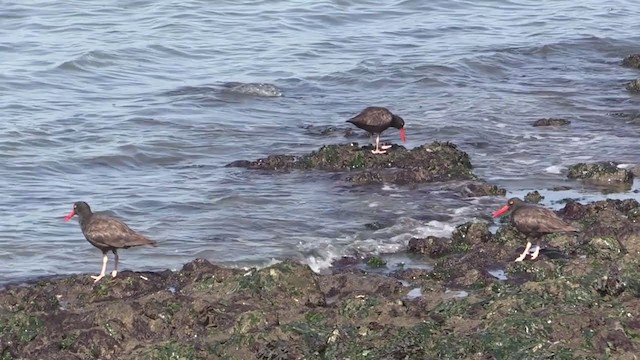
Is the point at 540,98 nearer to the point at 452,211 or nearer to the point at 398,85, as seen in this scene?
the point at 398,85

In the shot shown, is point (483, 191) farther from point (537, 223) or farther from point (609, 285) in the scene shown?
point (609, 285)

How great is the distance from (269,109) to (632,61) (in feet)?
24.6

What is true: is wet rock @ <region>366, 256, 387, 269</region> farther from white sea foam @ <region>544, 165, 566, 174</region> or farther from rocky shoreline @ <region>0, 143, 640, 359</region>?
white sea foam @ <region>544, 165, 566, 174</region>

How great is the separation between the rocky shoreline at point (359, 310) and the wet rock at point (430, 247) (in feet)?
1.18

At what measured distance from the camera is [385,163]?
604 inches

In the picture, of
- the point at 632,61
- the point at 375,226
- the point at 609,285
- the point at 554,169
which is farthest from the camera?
the point at 632,61

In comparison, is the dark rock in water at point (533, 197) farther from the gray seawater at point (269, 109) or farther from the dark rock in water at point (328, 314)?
the dark rock in water at point (328, 314)

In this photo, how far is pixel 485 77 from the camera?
2227 centimetres

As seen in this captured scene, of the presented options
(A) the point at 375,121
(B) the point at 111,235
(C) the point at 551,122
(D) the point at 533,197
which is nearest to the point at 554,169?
(D) the point at 533,197

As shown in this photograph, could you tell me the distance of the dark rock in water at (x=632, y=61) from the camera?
22606 mm

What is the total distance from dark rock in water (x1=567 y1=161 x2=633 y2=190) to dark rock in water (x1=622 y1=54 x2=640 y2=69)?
27.3 feet

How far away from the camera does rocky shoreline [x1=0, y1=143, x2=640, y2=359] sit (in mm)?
8273

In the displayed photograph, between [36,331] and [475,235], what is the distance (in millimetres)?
4689

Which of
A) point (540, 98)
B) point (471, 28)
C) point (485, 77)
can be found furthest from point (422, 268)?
point (471, 28)
